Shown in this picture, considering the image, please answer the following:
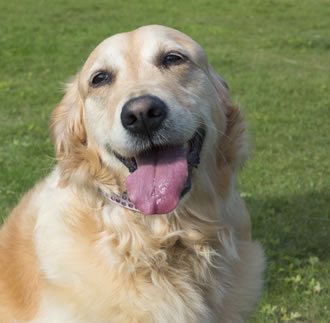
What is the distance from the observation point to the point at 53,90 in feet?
27.3

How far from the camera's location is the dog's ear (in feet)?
10.2

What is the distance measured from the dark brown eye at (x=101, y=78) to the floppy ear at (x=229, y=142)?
68 cm

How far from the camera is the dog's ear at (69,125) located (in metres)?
3.09

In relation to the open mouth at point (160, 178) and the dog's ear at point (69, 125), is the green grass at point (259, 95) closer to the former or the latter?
the dog's ear at point (69, 125)

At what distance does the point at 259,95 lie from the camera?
26.9 ft

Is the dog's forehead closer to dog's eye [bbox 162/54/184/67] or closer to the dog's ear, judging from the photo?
dog's eye [bbox 162/54/184/67]

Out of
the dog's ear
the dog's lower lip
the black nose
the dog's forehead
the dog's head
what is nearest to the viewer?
the black nose

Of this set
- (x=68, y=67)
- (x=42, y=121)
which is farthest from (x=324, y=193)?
(x=68, y=67)

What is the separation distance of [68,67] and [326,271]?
7.18 m

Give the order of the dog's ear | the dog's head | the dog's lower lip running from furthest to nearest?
the dog's ear
the dog's lower lip
the dog's head

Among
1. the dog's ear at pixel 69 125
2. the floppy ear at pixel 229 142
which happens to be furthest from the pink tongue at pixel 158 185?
the dog's ear at pixel 69 125

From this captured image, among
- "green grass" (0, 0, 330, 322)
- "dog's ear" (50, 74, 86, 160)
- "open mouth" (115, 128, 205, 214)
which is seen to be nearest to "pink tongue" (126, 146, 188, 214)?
"open mouth" (115, 128, 205, 214)

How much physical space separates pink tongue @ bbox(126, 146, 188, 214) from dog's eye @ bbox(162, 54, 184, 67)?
0.63m

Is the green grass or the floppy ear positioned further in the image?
the green grass
